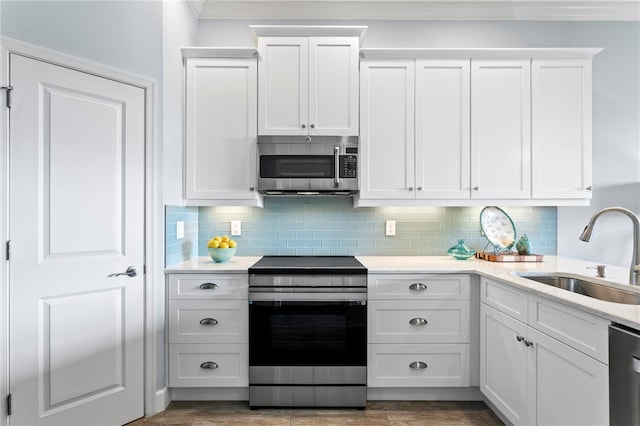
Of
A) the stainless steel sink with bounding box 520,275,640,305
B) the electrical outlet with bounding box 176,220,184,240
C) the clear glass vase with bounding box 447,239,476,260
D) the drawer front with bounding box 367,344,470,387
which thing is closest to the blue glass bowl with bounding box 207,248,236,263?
the electrical outlet with bounding box 176,220,184,240

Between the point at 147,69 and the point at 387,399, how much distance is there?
261 centimetres

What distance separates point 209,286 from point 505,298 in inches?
69.4

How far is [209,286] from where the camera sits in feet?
7.79

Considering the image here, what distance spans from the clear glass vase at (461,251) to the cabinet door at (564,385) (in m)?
0.99

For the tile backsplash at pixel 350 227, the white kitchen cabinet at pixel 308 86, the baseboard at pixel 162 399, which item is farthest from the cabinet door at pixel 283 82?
the baseboard at pixel 162 399

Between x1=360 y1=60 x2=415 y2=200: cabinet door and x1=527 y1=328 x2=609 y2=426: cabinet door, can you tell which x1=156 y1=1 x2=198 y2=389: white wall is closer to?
x1=360 y1=60 x2=415 y2=200: cabinet door

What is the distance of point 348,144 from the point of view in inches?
103

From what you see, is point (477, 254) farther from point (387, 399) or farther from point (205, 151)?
point (205, 151)

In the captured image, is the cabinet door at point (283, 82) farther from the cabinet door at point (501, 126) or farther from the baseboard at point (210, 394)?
the baseboard at point (210, 394)

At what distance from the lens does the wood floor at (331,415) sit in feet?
7.30

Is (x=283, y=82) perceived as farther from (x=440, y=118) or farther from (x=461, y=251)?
(x=461, y=251)

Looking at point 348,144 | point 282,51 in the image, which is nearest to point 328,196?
point 348,144

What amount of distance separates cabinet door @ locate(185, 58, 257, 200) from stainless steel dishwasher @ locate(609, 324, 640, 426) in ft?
6.97

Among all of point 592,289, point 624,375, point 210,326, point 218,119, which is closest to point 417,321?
point 592,289
